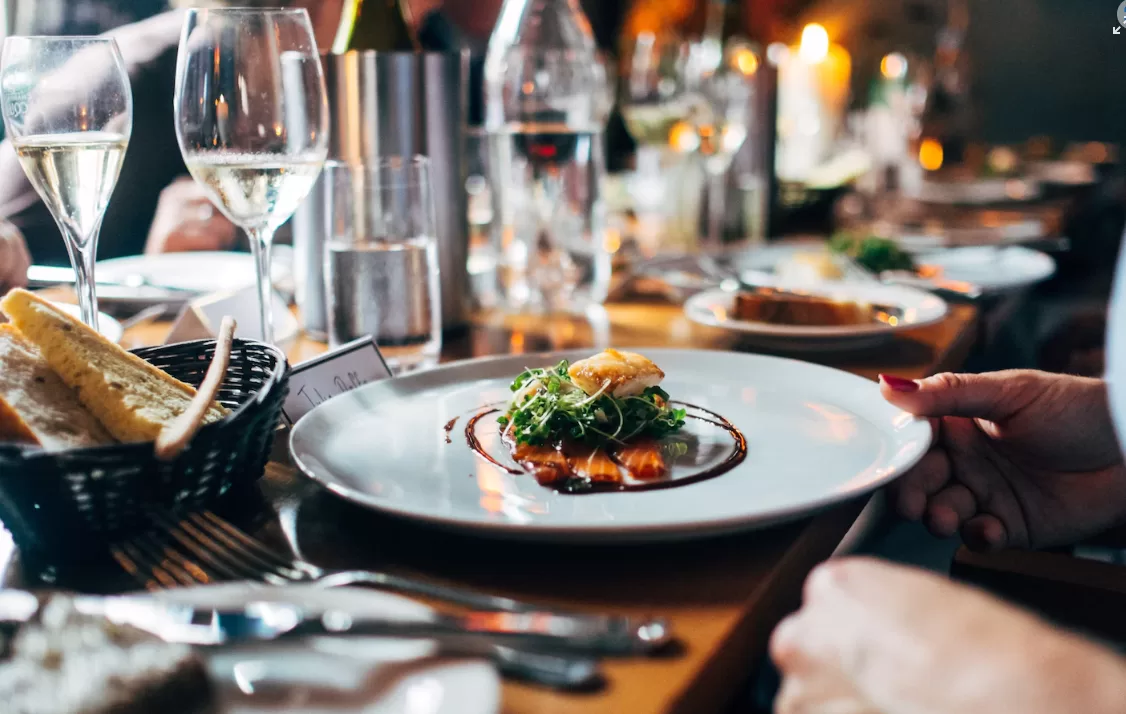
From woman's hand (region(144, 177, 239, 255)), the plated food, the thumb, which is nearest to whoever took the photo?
the thumb

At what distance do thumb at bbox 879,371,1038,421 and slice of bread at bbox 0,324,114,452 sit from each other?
584 millimetres

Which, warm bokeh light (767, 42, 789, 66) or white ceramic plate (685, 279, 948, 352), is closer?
white ceramic plate (685, 279, 948, 352)

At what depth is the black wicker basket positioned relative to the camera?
21.0 inches

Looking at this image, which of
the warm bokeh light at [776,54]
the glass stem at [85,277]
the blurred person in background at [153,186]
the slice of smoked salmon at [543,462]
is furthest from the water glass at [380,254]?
the warm bokeh light at [776,54]

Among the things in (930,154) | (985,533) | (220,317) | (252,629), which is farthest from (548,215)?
(930,154)

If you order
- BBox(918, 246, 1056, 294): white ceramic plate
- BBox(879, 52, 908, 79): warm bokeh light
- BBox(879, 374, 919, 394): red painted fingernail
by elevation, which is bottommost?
BBox(918, 246, 1056, 294): white ceramic plate

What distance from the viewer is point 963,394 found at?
822 mm

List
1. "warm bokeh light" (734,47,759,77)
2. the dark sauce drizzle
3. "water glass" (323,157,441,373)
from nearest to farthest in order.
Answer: the dark sauce drizzle → "water glass" (323,157,441,373) → "warm bokeh light" (734,47,759,77)

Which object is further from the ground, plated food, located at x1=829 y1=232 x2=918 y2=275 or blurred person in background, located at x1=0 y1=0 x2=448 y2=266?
blurred person in background, located at x1=0 y1=0 x2=448 y2=266

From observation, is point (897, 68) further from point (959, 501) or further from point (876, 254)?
point (959, 501)

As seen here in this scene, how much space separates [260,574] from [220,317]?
566mm

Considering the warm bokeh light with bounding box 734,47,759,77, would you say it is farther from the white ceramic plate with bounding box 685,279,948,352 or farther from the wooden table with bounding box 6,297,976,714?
the wooden table with bounding box 6,297,976,714

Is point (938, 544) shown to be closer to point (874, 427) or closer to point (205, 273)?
point (874, 427)

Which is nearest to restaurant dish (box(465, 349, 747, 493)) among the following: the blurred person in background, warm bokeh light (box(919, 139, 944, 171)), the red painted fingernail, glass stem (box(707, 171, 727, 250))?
the red painted fingernail
